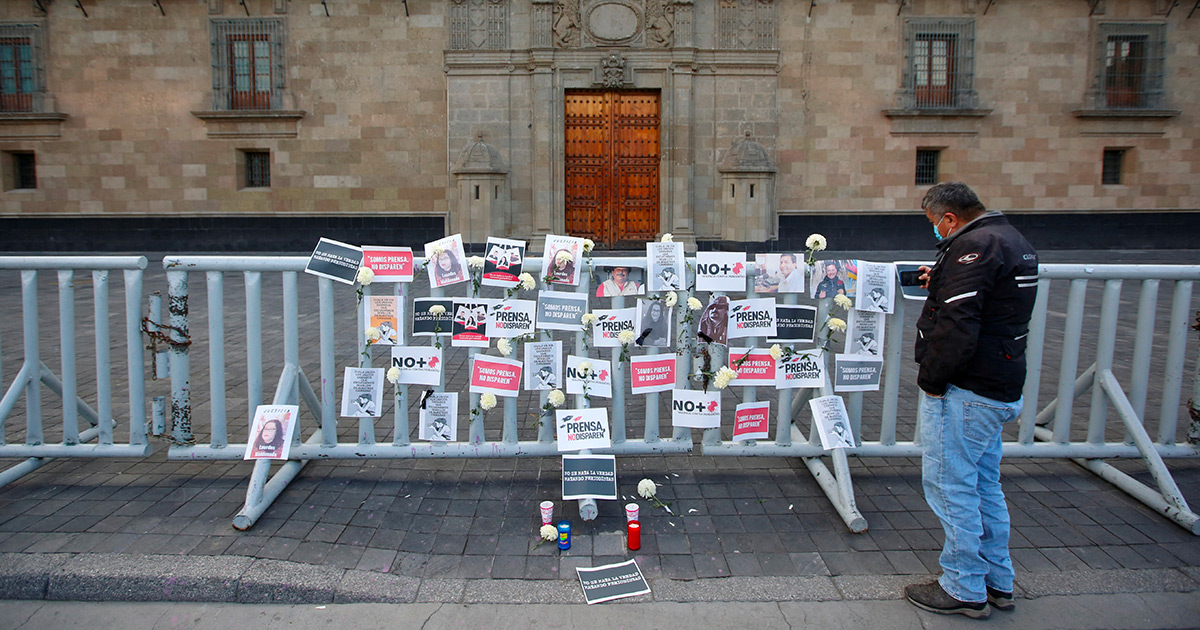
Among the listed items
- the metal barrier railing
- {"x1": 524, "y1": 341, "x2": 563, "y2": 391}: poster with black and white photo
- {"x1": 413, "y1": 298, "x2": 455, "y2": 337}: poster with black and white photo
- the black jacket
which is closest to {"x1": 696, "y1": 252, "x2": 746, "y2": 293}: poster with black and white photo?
{"x1": 524, "y1": 341, "x2": 563, "y2": 391}: poster with black and white photo

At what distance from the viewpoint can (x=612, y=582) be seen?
3297 millimetres

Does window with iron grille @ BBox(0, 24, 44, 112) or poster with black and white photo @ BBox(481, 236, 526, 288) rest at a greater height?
window with iron grille @ BBox(0, 24, 44, 112)

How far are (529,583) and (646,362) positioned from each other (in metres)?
1.44

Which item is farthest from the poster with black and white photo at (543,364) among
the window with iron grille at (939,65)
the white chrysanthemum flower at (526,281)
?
the window with iron grille at (939,65)

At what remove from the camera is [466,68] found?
55.5 ft

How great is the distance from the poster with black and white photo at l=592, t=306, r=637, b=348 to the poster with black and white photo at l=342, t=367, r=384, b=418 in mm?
1268

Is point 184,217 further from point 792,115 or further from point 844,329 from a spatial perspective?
point 844,329

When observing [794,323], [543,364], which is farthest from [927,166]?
[543,364]

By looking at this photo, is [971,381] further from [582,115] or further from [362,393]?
[582,115]

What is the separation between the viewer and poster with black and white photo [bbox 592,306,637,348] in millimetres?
4176

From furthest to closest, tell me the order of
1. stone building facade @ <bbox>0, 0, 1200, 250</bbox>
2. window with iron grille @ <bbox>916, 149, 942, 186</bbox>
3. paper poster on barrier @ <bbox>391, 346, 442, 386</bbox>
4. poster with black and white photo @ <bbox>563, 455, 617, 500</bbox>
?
window with iron grille @ <bbox>916, 149, 942, 186</bbox>
stone building facade @ <bbox>0, 0, 1200, 250</bbox>
paper poster on barrier @ <bbox>391, 346, 442, 386</bbox>
poster with black and white photo @ <bbox>563, 455, 617, 500</bbox>

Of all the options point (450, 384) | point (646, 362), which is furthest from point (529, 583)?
point (450, 384)

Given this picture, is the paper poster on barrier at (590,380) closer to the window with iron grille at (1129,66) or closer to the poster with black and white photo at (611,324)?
the poster with black and white photo at (611,324)

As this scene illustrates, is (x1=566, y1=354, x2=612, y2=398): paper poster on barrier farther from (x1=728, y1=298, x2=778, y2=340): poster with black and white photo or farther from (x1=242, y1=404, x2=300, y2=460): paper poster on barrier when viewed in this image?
(x1=242, y1=404, x2=300, y2=460): paper poster on barrier
